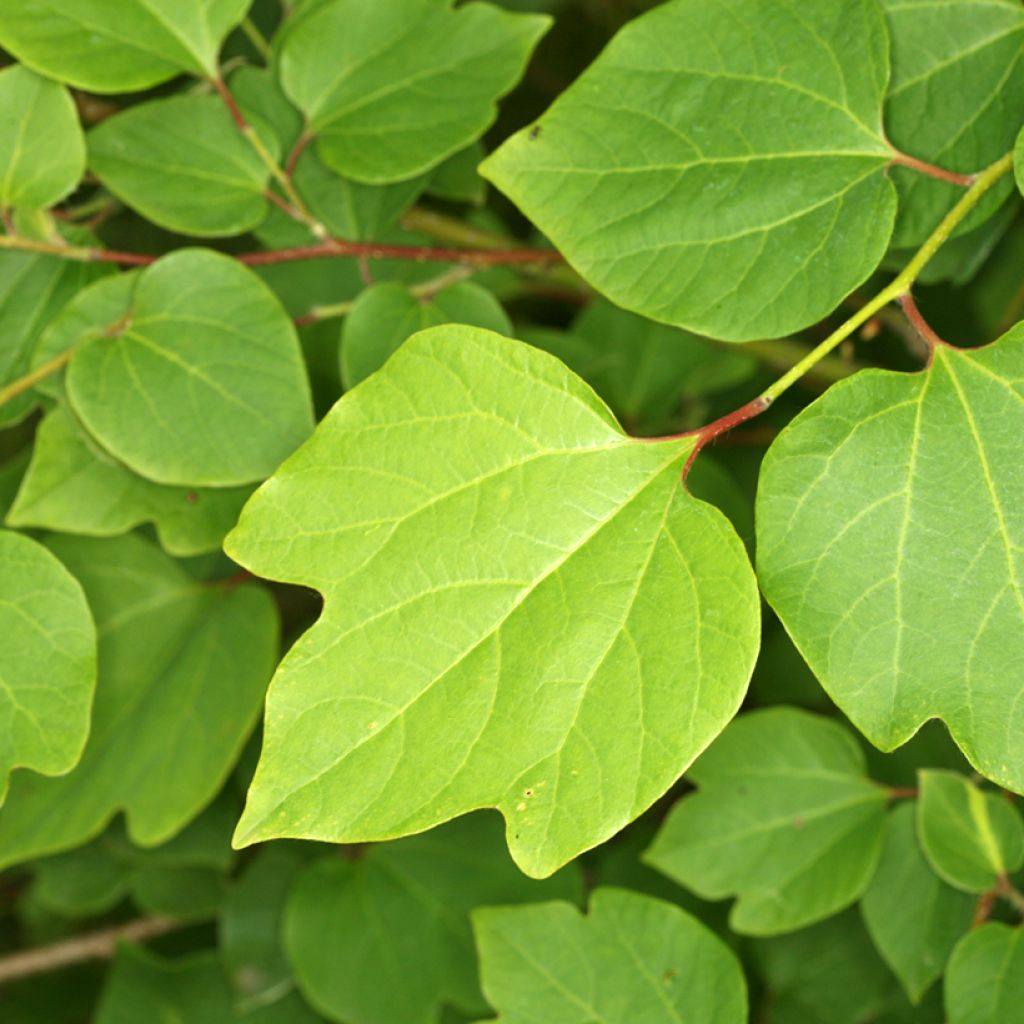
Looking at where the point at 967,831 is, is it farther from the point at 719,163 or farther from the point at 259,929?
the point at 259,929

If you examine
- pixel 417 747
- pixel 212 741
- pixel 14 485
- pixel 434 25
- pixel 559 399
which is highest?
pixel 434 25

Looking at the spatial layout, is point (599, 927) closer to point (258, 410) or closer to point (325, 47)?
point (258, 410)

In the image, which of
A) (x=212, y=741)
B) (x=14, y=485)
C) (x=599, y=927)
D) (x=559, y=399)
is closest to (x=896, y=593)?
(x=559, y=399)

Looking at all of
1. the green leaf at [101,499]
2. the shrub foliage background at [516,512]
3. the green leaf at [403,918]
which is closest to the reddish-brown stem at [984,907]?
the shrub foliage background at [516,512]

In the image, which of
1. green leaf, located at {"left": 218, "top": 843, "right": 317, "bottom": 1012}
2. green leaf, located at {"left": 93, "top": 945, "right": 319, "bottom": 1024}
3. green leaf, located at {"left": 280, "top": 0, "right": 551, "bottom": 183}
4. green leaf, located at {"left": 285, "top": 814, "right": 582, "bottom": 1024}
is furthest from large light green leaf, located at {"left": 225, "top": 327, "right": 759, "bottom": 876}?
green leaf, located at {"left": 93, "top": 945, "right": 319, "bottom": 1024}

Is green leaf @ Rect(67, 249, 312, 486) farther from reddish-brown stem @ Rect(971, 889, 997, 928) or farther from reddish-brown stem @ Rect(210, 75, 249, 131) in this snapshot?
reddish-brown stem @ Rect(971, 889, 997, 928)

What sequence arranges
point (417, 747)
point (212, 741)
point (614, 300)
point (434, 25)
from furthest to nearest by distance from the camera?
point (212, 741), point (434, 25), point (614, 300), point (417, 747)
